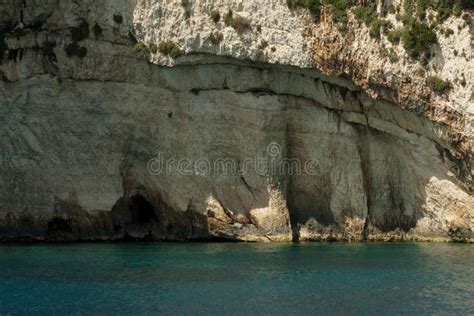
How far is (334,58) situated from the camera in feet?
150

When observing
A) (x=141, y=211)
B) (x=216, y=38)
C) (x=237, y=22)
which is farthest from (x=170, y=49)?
(x=141, y=211)

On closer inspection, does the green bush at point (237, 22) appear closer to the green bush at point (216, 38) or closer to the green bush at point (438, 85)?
the green bush at point (216, 38)

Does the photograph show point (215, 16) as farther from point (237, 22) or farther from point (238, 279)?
point (238, 279)

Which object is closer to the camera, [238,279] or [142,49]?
[238,279]

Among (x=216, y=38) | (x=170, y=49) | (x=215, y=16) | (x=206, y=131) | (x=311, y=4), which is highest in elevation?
(x=311, y=4)

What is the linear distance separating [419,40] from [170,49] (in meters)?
12.4

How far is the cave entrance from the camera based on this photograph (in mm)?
49250

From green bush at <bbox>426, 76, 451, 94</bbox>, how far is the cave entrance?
16.1 m

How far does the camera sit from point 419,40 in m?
44.7

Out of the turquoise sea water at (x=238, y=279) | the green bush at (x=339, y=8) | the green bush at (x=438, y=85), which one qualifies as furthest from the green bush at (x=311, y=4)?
the turquoise sea water at (x=238, y=279)

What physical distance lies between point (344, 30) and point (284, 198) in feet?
30.3

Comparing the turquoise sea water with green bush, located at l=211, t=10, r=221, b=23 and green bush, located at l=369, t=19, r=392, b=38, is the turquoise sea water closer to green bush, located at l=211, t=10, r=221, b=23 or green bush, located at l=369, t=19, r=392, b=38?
green bush, located at l=369, t=19, r=392, b=38

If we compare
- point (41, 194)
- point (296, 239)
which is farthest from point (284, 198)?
point (41, 194)

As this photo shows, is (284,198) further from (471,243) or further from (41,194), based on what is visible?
(41,194)
